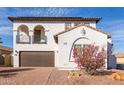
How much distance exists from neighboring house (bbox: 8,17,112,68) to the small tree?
1619mm

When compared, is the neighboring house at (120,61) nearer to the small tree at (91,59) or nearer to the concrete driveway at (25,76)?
the small tree at (91,59)

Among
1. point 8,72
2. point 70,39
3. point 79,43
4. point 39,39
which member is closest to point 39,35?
Answer: point 39,39

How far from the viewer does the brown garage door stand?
2622 centimetres

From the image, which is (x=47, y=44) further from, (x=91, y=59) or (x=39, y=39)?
(x=91, y=59)

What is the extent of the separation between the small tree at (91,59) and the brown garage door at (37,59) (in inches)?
159

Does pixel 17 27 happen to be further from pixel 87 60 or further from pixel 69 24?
pixel 87 60

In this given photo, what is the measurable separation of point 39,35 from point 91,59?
6.10 m

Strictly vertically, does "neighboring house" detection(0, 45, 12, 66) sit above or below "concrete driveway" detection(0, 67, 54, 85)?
above

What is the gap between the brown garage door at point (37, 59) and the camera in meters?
26.2

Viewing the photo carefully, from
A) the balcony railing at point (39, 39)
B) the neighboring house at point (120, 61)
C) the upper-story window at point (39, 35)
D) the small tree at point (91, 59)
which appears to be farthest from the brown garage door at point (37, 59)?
the neighboring house at point (120, 61)

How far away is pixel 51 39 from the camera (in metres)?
27.6

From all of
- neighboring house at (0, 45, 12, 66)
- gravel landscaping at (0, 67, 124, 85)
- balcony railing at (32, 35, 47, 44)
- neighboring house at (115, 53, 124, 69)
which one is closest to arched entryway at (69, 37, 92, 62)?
gravel landscaping at (0, 67, 124, 85)

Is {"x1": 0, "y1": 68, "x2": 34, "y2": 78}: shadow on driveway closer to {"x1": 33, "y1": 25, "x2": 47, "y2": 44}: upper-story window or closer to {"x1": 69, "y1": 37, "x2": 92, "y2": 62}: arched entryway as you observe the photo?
{"x1": 33, "y1": 25, "x2": 47, "y2": 44}: upper-story window
